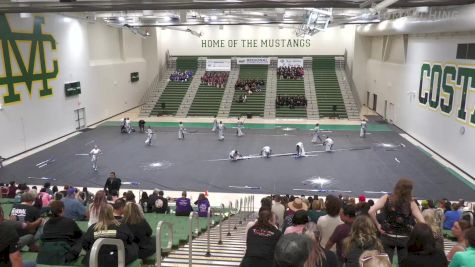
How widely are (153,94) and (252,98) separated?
972 centimetres

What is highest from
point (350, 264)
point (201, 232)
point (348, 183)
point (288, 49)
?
point (288, 49)

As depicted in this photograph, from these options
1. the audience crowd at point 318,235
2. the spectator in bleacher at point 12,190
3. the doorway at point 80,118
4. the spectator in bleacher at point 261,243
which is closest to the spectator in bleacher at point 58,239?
the audience crowd at point 318,235

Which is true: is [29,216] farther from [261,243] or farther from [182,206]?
[182,206]

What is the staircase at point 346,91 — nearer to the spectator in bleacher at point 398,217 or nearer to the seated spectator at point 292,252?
the spectator in bleacher at point 398,217

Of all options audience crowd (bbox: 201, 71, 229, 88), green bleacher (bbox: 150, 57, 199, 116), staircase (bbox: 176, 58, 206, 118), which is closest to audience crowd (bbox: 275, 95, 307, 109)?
audience crowd (bbox: 201, 71, 229, 88)

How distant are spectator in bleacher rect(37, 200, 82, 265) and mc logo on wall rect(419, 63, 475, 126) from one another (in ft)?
62.3

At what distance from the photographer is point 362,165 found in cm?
2094

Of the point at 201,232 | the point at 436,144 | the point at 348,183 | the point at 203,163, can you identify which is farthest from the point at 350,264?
the point at 436,144

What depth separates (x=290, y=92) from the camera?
39500mm

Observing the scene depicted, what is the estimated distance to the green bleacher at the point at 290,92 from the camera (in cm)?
3591

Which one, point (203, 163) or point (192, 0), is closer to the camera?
point (192, 0)

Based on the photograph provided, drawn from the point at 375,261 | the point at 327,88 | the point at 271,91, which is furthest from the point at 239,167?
the point at 327,88

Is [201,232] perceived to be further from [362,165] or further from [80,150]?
[80,150]

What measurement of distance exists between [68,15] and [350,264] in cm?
2866
